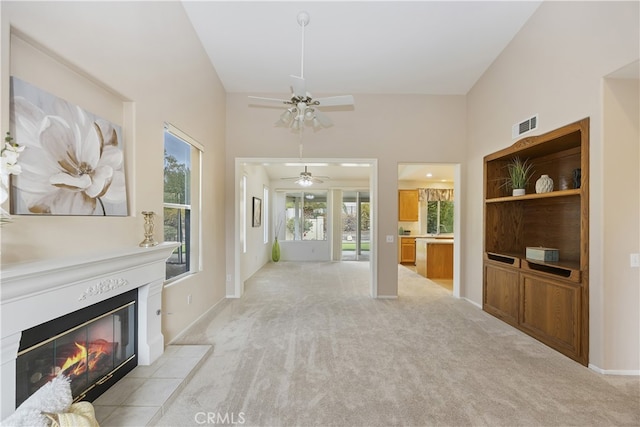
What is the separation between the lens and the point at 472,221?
4.48 m

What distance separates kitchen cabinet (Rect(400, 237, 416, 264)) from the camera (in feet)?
27.0

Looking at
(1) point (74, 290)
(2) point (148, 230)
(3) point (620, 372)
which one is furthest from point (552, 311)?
(1) point (74, 290)

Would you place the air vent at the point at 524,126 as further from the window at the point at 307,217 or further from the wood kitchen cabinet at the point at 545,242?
the window at the point at 307,217

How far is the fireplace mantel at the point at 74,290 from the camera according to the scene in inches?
49.9

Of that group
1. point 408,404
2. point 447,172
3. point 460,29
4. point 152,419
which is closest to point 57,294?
point 152,419

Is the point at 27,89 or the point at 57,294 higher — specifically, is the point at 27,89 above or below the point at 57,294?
above

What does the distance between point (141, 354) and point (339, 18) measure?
4045mm

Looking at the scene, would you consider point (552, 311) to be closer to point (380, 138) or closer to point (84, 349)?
point (380, 138)

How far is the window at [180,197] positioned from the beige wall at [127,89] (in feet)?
0.55

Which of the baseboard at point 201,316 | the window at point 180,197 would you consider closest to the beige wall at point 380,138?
the baseboard at point 201,316

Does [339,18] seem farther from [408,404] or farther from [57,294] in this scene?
[408,404]

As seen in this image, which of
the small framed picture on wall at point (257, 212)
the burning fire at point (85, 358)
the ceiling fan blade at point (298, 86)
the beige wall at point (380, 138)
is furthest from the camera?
the small framed picture on wall at point (257, 212)

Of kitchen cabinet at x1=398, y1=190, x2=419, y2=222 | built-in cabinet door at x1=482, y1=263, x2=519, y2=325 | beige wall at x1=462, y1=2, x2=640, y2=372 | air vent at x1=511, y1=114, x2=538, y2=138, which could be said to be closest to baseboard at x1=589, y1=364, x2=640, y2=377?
beige wall at x1=462, y1=2, x2=640, y2=372

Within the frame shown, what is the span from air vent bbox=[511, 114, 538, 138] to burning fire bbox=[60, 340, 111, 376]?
15.4 feet
